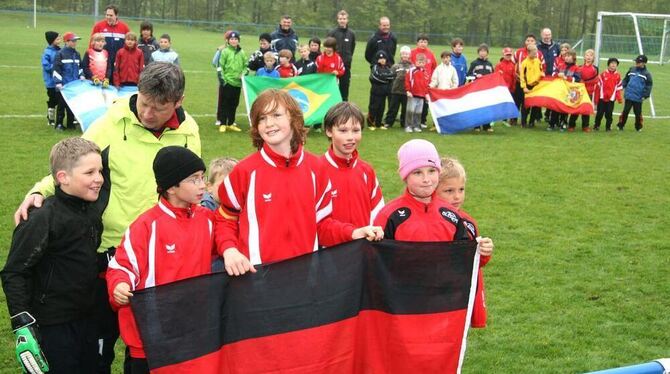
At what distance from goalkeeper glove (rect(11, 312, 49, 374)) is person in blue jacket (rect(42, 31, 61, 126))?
13.3m

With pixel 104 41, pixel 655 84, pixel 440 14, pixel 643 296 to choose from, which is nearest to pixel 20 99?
pixel 104 41

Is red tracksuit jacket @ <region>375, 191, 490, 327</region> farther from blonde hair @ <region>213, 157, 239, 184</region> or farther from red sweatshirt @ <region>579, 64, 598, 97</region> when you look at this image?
red sweatshirt @ <region>579, 64, 598, 97</region>

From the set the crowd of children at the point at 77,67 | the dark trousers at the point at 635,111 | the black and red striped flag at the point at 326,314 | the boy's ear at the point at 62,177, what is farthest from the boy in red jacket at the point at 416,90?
the boy's ear at the point at 62,177

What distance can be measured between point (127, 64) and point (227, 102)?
2168 millimetres

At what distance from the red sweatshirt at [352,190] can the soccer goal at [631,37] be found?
23.9 meters

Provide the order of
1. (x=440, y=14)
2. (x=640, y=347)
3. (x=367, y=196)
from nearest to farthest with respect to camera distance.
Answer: (x=367, y=196)
(x=640, y=347)
(x=440, y=14)

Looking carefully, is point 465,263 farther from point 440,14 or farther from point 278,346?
point 440,14

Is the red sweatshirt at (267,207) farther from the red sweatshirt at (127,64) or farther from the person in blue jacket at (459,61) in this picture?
the person in blue jacket at (459,61)

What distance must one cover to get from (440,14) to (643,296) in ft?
229

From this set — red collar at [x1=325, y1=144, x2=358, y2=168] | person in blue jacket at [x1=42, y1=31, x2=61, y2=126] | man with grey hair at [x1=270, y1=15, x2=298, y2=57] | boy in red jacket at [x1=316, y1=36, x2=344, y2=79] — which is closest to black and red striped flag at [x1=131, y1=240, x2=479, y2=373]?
red collar at [x1=325, y1=144, x2=358, y2=168]

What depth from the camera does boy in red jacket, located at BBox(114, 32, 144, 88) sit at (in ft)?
55.3

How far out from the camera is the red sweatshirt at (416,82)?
18686mm

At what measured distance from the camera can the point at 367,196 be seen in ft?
17.7

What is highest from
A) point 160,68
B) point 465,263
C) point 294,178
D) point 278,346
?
point 160,68
